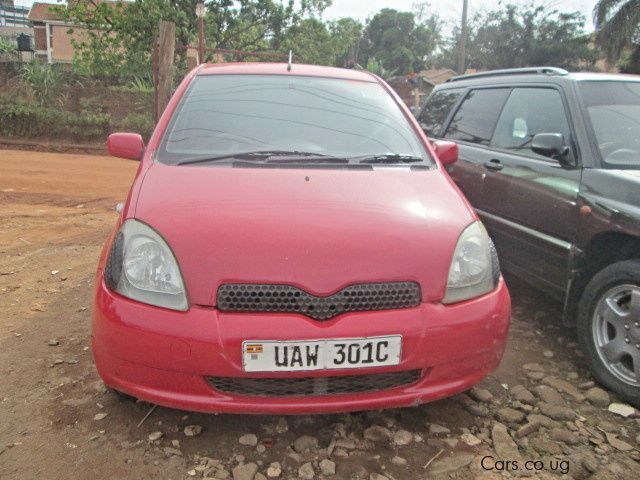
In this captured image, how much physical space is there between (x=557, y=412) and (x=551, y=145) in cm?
152

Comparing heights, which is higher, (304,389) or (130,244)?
(130,244)

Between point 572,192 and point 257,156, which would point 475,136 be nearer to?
point 572,192

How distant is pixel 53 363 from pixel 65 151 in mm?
11523

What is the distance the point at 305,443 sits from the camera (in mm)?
2307

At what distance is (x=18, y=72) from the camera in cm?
1418

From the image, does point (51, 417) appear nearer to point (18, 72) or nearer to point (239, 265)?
point (239, 265)

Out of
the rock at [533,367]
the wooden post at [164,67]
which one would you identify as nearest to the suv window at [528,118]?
the rock at [533,367]

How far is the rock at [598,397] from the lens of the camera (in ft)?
8.94

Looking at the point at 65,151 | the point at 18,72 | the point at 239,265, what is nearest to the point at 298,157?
the point at 239,265

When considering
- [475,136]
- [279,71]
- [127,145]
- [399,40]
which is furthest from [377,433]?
[399,40]

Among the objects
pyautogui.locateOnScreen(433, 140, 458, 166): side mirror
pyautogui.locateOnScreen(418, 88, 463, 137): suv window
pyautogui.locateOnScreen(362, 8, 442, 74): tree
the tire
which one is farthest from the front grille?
pyautogui.locateOnScreen(362, 8, 442, 74): tree

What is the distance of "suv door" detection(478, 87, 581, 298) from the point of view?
3.27 m

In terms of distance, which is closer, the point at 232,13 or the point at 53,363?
the point at 53,363

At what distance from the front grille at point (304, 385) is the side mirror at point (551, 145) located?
180 cm
